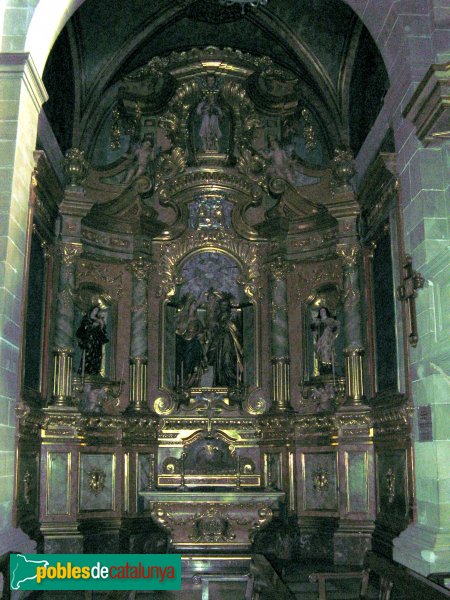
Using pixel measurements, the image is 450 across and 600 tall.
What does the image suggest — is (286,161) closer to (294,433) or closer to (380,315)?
(380,315)

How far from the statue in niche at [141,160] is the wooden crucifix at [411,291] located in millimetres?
5658

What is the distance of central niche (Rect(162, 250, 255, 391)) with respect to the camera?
11.2 m

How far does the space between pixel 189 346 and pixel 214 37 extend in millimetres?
5049

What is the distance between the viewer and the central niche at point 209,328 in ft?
36.9

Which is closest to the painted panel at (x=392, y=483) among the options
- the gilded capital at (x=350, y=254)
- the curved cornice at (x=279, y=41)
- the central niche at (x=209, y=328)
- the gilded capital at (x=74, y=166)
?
A: the gilded capital at (x=350, y=254)

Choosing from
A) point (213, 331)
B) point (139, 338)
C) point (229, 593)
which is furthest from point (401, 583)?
point (213, 331)

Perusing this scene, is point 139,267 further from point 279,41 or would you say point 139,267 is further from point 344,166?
point 279,41

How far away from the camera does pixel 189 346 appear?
1141cm

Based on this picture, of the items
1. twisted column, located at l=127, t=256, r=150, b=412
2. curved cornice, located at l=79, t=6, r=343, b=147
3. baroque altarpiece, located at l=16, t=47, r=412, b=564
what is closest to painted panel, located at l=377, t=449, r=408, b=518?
baroque altarpiece, located at l=16, t=47, r=412, b=564

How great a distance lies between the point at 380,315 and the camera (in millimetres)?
9266

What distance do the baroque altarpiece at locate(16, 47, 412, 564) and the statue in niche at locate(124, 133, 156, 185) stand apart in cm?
2

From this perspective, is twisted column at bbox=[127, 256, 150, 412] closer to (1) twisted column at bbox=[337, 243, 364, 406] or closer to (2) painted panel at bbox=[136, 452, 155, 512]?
(2) painted panel at bbox=[136, 452, 155, 512]

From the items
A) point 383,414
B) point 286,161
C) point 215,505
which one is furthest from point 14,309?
point 286,161

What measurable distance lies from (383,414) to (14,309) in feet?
14.4
